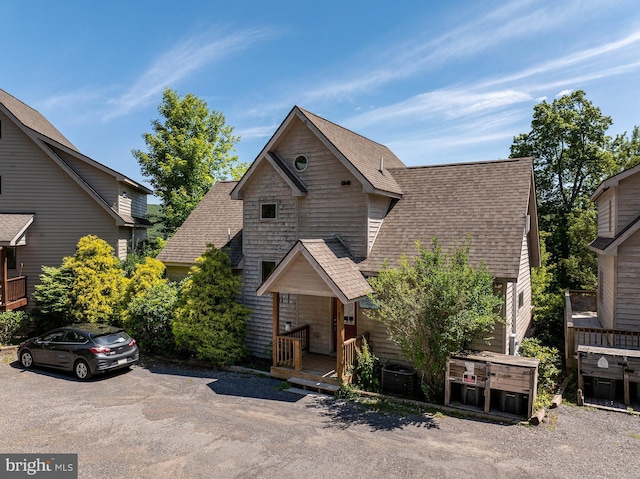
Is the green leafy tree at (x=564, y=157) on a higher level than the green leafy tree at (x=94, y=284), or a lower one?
higher

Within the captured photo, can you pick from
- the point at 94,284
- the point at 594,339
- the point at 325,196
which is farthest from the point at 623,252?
the point at 94,284

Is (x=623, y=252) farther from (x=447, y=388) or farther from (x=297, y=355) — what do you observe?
(x=297, y=355)

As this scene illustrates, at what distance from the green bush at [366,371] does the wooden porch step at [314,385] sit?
2.50ft

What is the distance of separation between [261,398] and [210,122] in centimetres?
2764

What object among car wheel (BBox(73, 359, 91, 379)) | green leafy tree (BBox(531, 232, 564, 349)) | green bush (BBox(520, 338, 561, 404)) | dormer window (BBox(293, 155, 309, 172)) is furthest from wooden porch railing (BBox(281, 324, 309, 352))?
green leafy tree (BBox(531, 232, 564, 349))

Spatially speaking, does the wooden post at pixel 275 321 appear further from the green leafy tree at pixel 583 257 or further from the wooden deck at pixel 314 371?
the green leafy tree at pixel 583 257

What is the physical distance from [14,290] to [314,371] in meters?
14.7

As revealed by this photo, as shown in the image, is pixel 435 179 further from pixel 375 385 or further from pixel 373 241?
pixel 375 385

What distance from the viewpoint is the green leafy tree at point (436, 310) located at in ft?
33.8

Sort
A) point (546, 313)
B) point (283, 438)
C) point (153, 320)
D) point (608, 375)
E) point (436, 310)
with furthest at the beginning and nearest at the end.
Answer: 1. point (546, 313)
2. point (153, 320)
3. point (608, 375)
4. point (436, 310)
5. point (283, 438)

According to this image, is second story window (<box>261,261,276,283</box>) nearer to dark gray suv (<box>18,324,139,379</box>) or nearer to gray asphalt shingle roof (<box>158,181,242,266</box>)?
gray asphalt shingle roof (<box>158,181,242,266</box>)

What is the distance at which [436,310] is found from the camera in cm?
1044

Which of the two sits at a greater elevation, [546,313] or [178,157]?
[178,157]

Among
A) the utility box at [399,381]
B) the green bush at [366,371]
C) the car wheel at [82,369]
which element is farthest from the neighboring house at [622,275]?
the car wheel at [82,369]
